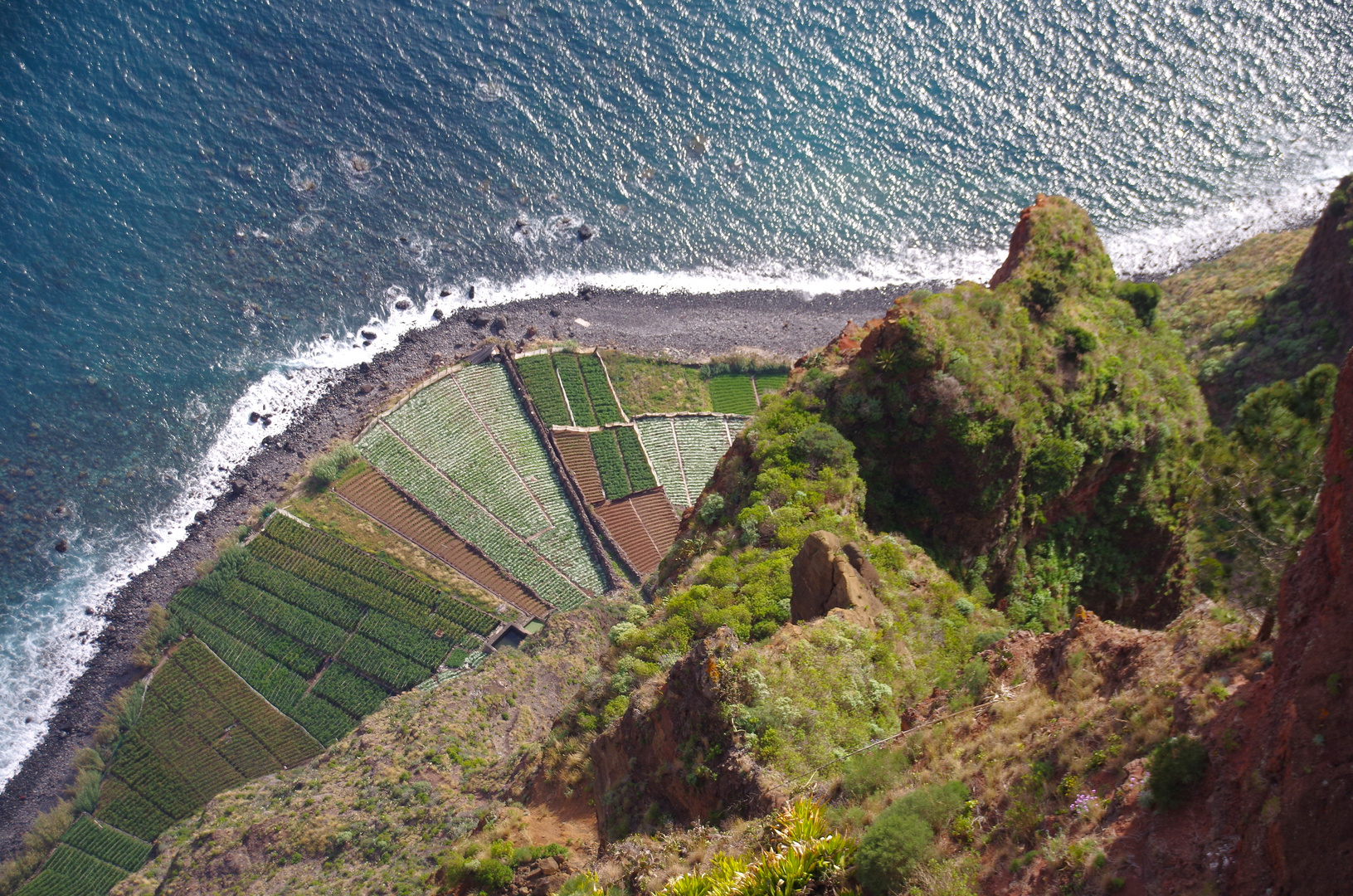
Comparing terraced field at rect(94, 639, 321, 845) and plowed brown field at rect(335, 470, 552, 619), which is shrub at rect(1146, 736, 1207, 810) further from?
terraced field at rect(94, 639, 321, 845)

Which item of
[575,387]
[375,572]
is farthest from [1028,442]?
[375,572]

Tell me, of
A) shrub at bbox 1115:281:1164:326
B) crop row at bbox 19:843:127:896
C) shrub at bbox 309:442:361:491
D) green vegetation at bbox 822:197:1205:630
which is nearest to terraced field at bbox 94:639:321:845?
crop row at bbox 19:843:127:896

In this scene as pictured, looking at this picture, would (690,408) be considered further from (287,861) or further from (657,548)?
(287,861)

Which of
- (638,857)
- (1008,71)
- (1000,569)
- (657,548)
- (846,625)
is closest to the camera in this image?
(638,857)

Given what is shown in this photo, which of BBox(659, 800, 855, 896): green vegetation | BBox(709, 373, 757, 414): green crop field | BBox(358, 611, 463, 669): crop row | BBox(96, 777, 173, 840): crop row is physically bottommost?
BBox(659, 800, 855, 896): green vegetation

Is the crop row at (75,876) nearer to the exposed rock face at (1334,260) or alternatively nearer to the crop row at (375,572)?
the crop row at (375,572)

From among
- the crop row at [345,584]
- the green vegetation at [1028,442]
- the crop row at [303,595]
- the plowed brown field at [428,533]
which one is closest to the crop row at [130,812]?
the crop row at [303,595]

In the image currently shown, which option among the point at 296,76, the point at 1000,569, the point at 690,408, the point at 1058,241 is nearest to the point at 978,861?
the point at 1000,569
